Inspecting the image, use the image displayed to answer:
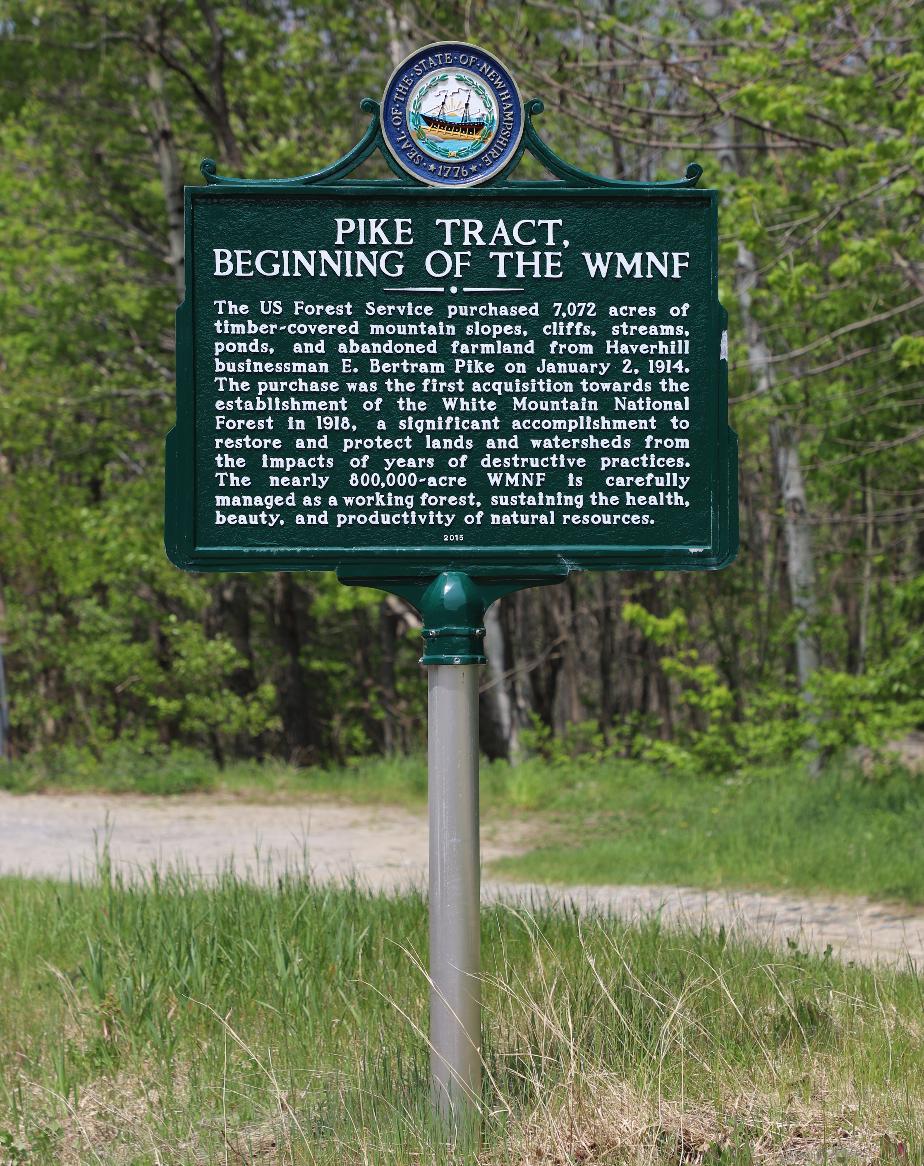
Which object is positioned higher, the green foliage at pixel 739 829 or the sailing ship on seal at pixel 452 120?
the sailing ship on seal at pixel 452 120

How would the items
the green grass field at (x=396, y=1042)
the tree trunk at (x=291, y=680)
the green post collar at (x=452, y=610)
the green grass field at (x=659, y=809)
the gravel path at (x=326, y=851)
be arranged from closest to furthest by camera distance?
the green grass field at (x=396, y=1042) → the green post collar at (x=452, y=610) → the gravel path at (x=326, y=851) → the green grass field at (x=659, y=809) → the tree trunk at (x=291, y=680)

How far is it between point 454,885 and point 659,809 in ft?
31.6

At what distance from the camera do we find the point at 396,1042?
5027 millimetres

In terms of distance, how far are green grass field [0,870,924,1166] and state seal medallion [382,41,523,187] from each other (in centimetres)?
255

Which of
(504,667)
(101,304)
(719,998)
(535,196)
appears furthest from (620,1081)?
(101,304)

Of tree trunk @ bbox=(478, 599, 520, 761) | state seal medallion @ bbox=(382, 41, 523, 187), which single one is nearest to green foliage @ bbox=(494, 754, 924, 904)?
tree trunk @ bbox=(478, 599, 520, 761)

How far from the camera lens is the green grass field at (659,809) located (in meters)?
10.1

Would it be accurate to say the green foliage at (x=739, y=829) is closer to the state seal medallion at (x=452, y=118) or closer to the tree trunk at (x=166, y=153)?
the state seal medallion at (x=452, y=118)

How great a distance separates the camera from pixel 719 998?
17.4 ft

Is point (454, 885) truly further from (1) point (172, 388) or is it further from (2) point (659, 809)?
(1) point (172, 388)

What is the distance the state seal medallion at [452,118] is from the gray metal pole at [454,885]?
1.56m

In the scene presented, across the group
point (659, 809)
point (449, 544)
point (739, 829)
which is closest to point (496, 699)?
Answer: point (659, 809)

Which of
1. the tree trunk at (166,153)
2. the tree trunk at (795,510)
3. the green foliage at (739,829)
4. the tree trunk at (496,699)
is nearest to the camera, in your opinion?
the green foliage at (739,829)

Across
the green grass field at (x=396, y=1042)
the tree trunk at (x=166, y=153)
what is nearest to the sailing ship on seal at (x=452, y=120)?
the green grass field at (x=396, y=1042)
